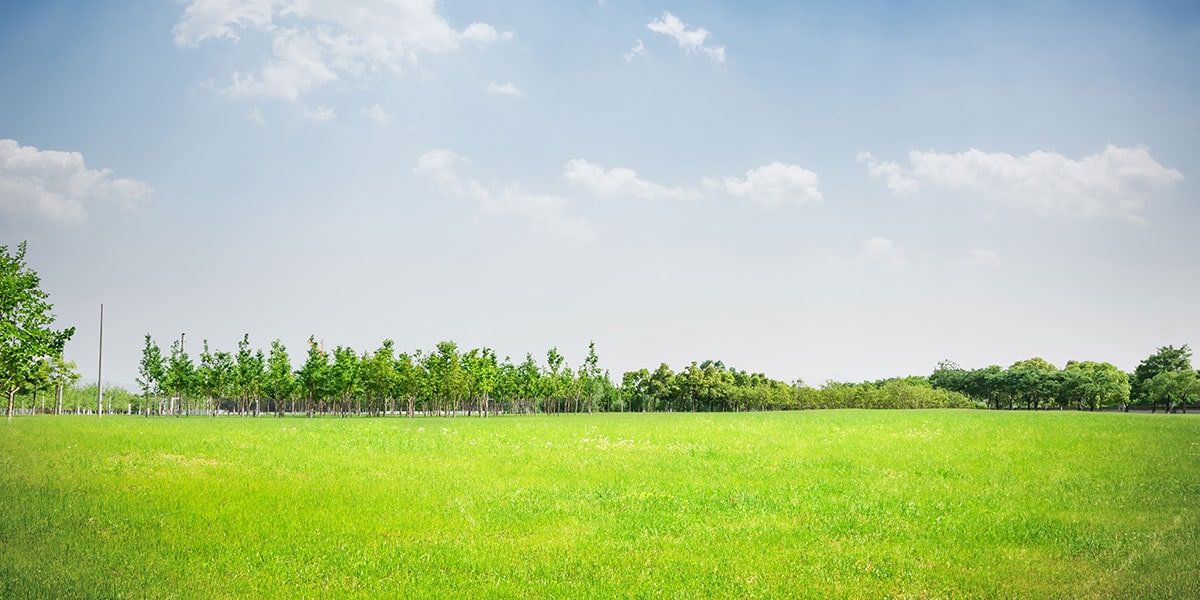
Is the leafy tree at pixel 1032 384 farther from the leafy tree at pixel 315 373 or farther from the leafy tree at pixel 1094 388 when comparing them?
the leafy tree at pixel 315 373

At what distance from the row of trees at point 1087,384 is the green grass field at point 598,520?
9667cm

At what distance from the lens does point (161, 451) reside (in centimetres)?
2655

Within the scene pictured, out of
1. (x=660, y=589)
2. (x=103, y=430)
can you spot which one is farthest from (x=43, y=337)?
(x=660, y=589)

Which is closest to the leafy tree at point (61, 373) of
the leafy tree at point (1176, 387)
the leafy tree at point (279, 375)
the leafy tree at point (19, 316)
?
the leafy tree at point (279, 375)

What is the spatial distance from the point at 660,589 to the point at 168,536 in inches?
398

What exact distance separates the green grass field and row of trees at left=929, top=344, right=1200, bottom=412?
317ft

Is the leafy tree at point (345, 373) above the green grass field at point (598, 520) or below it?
above

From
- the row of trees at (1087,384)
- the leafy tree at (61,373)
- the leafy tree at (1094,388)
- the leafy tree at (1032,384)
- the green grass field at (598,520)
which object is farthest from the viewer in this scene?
the leafy tree at (1032,384)

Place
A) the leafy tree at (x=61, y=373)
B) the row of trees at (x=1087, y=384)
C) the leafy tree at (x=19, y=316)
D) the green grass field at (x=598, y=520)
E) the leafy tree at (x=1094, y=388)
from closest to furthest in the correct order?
the green grass field at (x=598, y=520) < the leafy tree at (x=19, y=316) < the leafy tree at (x=61, y=373) < the row of trees at (x=1087, y=384) < the leafy tree at (x=1094, y=388)

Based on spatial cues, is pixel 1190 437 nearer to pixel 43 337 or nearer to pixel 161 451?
pixel 161 451

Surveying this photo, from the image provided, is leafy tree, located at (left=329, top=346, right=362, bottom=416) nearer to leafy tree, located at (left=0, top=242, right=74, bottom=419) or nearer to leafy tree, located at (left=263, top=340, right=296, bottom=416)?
leafy tree, located at (left=263, top=340, right=296, bottom=416)

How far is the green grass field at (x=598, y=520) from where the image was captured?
12.7m

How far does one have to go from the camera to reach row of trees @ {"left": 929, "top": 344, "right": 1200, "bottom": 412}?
10744cm

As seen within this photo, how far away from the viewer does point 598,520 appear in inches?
677
